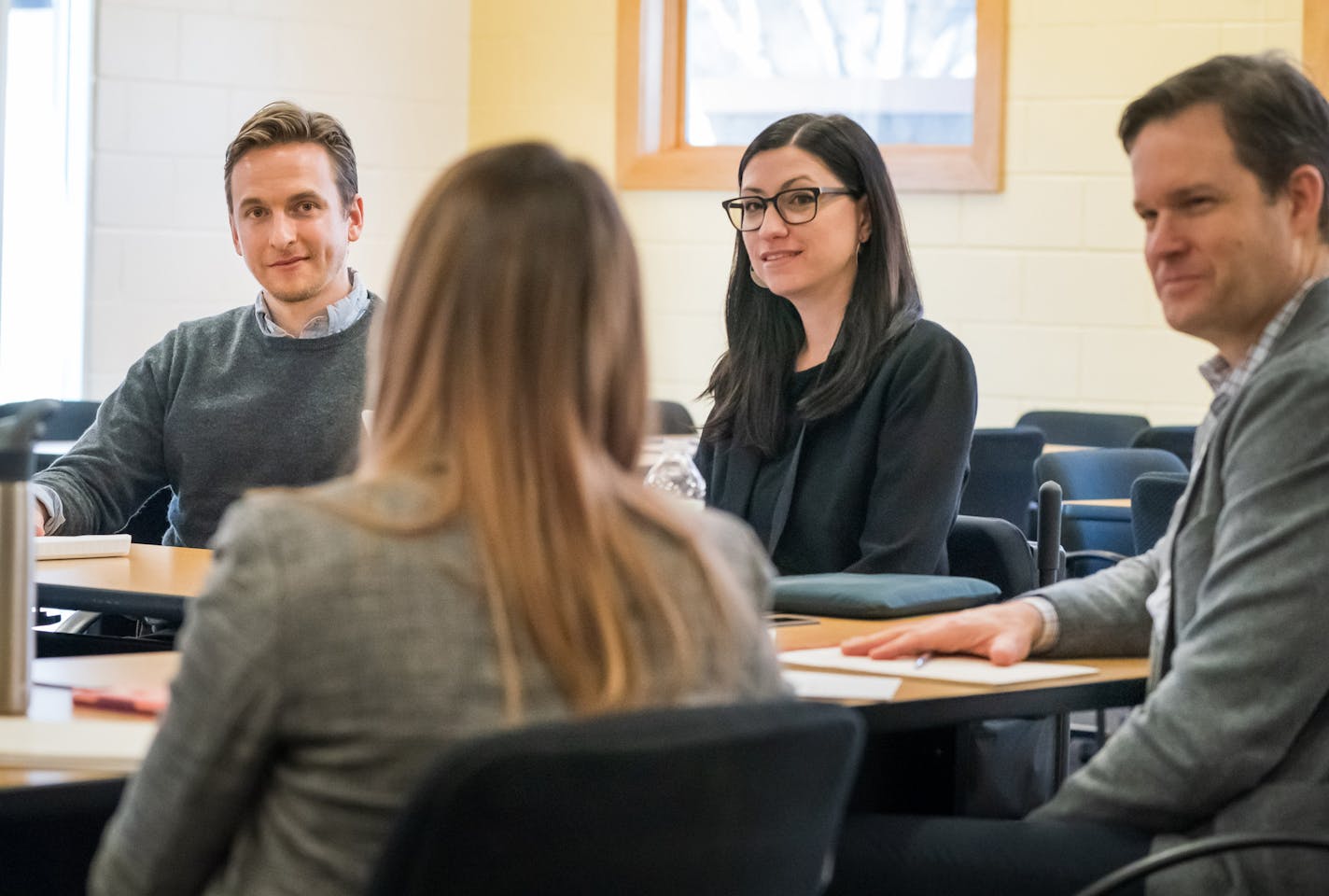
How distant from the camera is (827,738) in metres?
1.05

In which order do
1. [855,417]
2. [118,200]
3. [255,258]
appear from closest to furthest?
1. [855,417]
2. [255,258]
3. [118,200]

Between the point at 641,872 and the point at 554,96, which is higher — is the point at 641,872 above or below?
below

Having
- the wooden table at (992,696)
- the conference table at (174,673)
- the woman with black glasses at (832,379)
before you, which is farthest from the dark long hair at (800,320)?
the wooden table at (992,696)

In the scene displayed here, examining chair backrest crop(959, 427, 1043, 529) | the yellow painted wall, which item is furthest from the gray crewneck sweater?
the yellow painted wall

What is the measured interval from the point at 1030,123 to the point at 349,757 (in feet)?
15.9

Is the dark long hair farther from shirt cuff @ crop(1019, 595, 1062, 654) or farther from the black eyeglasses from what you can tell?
shirt cuff @ crop(1019, 595, 1062, 654)

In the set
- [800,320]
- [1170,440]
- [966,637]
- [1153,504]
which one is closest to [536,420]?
[966,637]

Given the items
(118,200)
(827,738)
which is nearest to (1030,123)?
(118,200)

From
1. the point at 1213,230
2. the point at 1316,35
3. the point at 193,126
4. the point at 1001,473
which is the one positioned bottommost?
the point at 1001,473

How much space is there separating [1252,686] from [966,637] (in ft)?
1.34

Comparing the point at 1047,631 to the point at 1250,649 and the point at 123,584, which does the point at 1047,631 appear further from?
the point at 123,584

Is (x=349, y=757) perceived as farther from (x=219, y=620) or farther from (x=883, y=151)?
(x=883, y=151)

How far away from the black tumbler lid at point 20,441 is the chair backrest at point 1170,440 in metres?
3.58

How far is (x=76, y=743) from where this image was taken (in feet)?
4.44
